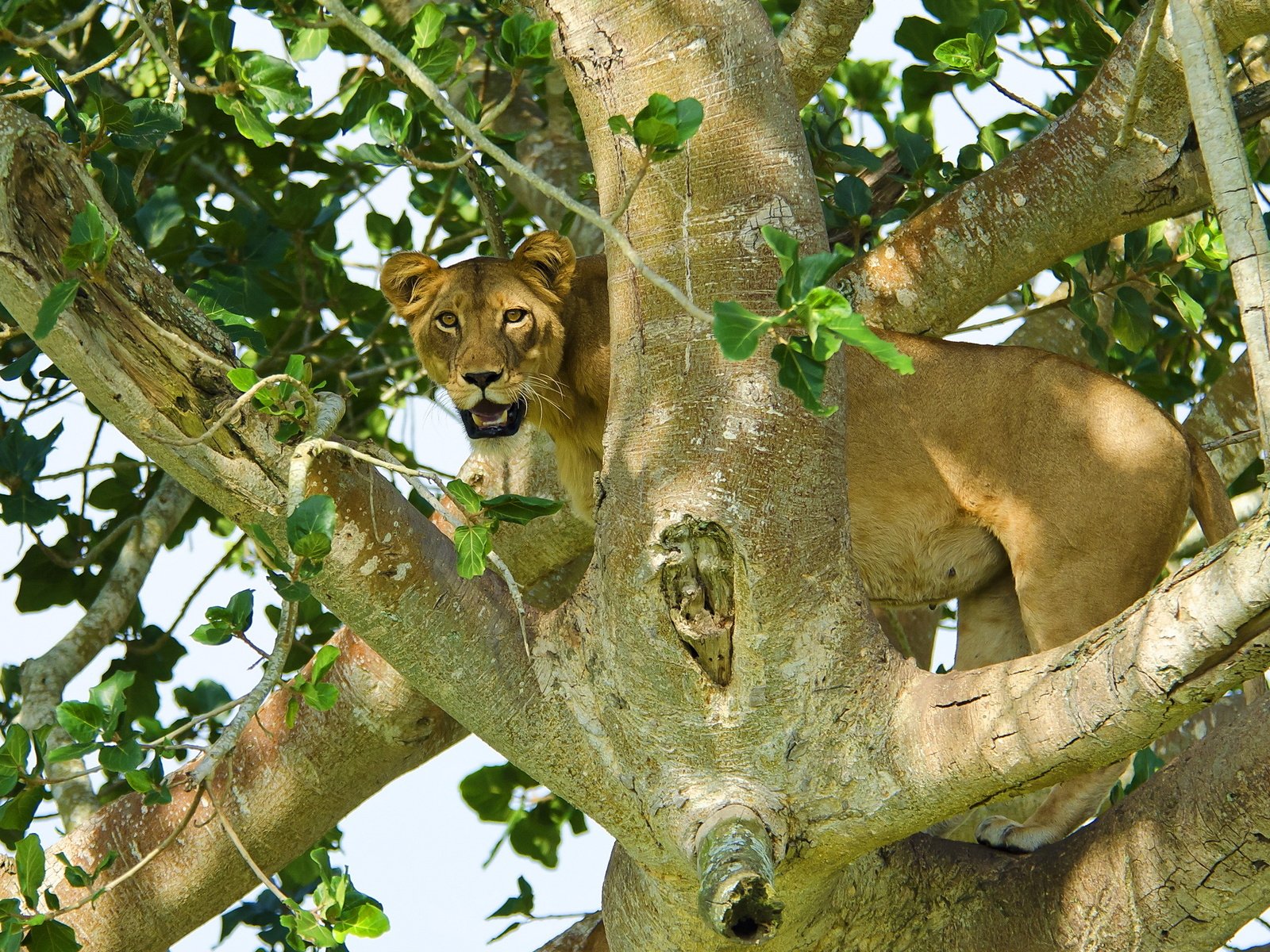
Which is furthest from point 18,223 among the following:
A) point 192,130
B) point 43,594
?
point 192,130

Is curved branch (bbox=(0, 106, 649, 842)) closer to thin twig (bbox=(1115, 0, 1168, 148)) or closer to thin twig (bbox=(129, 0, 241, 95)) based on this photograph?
thin twig (bbox=(129, 0, 241, 95))

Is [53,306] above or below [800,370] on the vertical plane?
above

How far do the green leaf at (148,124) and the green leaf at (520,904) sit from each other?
2773mm

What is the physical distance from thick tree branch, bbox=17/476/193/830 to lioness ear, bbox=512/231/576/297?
5.73 ft

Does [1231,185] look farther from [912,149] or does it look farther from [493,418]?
[493,418]

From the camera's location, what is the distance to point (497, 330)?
4.86m

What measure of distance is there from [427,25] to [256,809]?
2.54m

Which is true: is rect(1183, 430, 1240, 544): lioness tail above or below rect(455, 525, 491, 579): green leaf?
below

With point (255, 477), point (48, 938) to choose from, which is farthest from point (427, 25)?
point (48, 938)

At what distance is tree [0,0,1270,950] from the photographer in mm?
2830

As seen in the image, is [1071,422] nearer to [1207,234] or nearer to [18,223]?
[1207,234]

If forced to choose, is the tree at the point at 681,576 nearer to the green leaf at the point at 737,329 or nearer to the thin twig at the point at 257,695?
the thin twig at the point at 257,695

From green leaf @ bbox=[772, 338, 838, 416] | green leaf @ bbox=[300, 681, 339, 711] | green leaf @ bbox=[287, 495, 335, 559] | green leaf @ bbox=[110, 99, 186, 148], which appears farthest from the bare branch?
green leaf @ bbox=[110, 99, 186, 148]

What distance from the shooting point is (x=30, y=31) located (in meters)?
5.40
